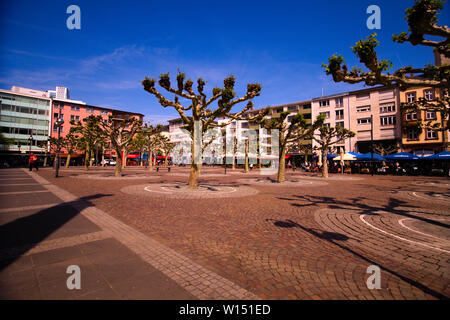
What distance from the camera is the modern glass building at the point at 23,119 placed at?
56.4m

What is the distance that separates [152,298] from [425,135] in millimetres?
53440

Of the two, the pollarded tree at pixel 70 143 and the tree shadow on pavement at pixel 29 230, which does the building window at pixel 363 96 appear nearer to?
the tree shadow on pavement at pixel 29 230

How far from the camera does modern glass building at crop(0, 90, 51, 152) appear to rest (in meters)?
56.4

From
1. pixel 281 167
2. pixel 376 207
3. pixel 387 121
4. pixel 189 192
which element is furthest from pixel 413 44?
pixel 387 121

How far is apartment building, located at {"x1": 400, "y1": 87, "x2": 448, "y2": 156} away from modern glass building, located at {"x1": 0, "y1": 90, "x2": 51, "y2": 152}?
86777 millimetres

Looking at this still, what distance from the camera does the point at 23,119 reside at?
5966cm

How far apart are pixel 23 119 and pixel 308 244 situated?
268ft

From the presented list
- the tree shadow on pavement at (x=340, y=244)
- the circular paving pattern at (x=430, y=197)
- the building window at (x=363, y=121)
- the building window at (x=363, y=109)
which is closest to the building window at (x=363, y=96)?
the building window at (x=363, y=109)

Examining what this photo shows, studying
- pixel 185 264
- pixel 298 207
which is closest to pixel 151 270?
pixel 185 264

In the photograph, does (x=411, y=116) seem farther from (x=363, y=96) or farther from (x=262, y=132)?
(x=262, y=132)

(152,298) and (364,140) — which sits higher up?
(364,140)

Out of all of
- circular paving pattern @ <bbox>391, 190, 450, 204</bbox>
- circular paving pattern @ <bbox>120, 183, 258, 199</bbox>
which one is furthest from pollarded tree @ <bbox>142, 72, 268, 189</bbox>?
circular paving pattern @ <bbox>391, 190, 450, 204</bbox>
